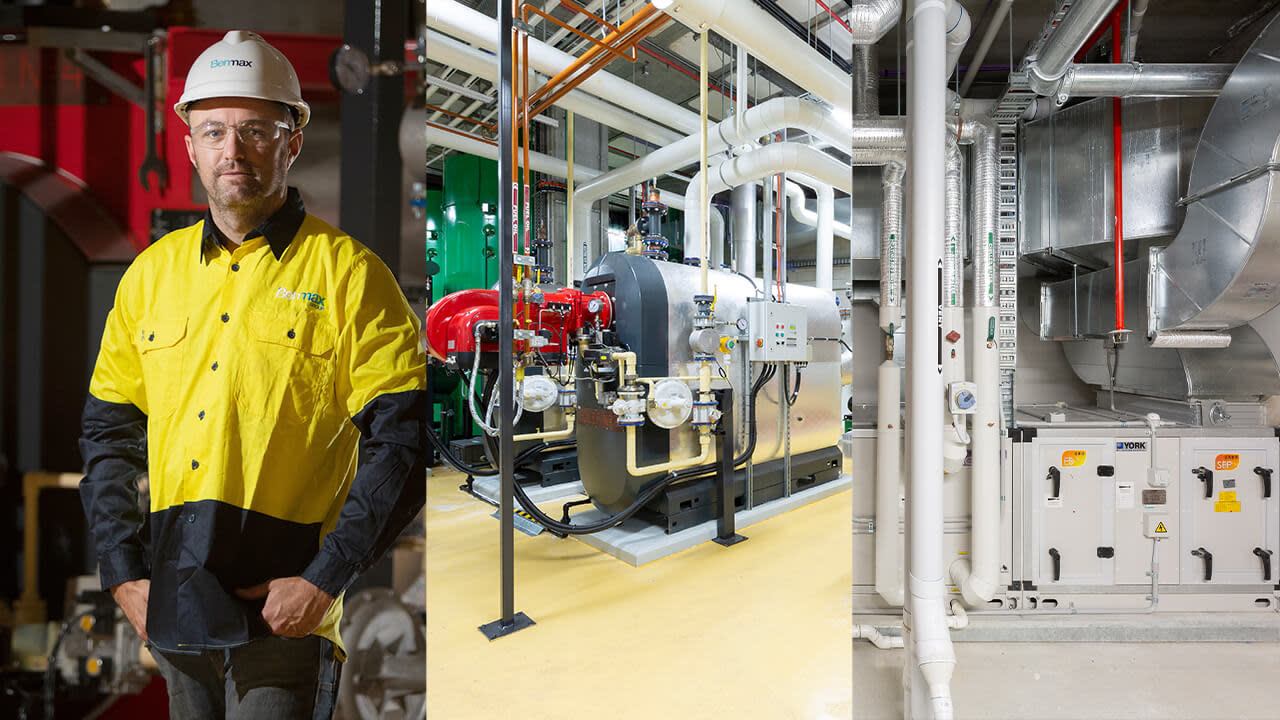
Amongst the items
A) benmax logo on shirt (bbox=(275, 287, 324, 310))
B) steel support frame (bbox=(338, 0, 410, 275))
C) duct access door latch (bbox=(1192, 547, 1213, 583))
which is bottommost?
duct access door latch (bbox=(1192, 547, 1213, 583))

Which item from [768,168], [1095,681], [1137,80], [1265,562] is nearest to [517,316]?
[768,168]

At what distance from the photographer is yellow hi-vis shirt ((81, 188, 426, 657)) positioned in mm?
964

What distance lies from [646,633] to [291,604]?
174 centimetres

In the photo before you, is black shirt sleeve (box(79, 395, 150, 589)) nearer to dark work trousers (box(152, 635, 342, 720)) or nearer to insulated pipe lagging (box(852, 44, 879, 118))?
dark work trousers (box(152, 635, 342, 720))

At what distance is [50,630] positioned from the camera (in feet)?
3.25

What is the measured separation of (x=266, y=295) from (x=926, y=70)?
2.14 meters

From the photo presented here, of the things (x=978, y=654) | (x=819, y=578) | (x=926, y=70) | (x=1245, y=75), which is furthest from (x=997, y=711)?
(x=1245, y=75)

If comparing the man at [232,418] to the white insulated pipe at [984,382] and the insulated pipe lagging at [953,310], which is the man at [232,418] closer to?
the insulated pipe lagging at [953,310]

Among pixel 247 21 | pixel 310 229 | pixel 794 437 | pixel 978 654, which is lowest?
pixel 978 654

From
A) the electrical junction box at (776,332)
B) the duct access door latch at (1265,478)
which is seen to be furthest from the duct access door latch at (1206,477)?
the electrical junction box at (776,332)

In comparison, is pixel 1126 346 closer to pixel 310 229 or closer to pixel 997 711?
pixel 997 711

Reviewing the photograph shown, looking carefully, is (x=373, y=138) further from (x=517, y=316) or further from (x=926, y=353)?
(x=926, y=353)

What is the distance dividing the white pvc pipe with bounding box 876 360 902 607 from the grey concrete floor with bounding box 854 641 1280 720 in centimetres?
37

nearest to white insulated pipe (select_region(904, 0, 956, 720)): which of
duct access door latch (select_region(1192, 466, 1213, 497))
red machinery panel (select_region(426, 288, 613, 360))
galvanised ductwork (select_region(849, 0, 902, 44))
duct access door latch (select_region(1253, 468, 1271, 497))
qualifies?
galvanised ductwork (select_region(849, 0, 902, 44))
